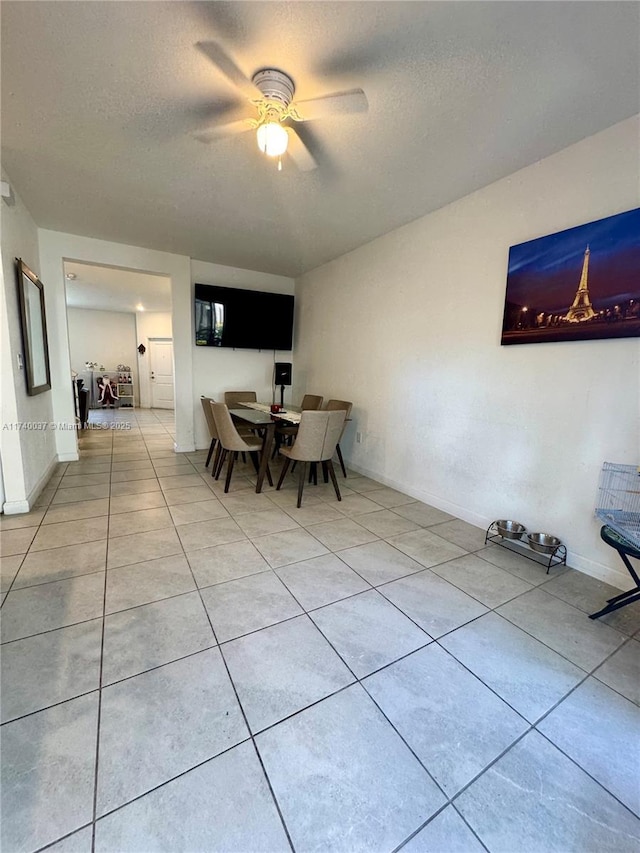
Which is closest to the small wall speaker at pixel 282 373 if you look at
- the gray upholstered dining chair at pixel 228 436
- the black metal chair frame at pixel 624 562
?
the gray upholstered dining chair at pixel 228 436

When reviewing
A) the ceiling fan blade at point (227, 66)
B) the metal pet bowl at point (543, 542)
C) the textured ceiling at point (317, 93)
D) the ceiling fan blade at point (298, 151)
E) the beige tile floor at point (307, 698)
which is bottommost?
the beige tile floor at point (307, 698)

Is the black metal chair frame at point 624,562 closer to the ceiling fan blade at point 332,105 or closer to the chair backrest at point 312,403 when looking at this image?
the ceiling fan blade at point 332,105

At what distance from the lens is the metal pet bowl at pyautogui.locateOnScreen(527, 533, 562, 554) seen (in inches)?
86.7

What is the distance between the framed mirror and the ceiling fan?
218 cm

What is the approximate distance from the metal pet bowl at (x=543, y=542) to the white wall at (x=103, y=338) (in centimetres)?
921

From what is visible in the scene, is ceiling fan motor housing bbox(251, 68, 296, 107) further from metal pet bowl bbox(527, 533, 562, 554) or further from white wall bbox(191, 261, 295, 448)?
white wall bbox(191, 261, 295, 448)

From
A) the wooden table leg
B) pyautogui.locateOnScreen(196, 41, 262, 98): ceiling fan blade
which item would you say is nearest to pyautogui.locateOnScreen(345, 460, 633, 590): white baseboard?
the wooden table leg

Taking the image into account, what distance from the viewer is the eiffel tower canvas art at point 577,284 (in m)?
1.86

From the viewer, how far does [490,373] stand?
260cm

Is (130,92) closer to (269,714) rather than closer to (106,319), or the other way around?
(269,714)

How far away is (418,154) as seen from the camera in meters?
2.19

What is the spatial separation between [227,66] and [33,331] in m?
2.85

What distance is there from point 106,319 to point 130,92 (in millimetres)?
7976

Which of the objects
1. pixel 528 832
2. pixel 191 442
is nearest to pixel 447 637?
pixel 528 832
